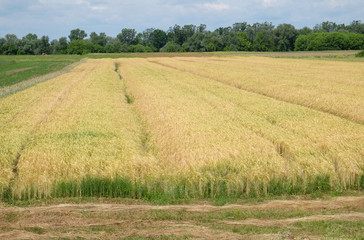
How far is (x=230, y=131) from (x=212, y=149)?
211 cm

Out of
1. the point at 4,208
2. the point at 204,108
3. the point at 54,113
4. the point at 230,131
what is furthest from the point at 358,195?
the point at 54,113

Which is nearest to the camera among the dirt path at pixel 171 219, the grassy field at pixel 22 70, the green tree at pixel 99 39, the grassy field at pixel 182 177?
the dirt path at pixel 171 219

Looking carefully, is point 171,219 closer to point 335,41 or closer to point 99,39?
point 335,41

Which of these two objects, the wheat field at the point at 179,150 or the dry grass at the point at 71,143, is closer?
the wheat field at the point at 179,150

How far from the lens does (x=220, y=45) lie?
→ 486 ft

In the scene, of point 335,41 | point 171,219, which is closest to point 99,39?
point 335,41

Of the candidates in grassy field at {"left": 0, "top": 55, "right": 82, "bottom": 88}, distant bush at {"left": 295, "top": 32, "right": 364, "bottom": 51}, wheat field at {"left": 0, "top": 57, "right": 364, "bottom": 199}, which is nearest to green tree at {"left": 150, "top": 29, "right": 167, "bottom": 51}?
distant bush at {"left": 295, "top": 32, "right": 364, "bottom": 51}

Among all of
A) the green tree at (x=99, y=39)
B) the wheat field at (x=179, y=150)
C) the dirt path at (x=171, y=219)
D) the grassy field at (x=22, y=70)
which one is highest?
the green tree at (x=99, y=39)

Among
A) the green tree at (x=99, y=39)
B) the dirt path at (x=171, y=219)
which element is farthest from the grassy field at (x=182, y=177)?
the green tree at (x=99, y=39)

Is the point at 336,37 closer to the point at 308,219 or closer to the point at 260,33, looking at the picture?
the point at 260,33

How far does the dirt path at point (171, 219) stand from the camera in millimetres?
6547

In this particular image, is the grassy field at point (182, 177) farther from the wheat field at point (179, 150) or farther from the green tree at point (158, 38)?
the green tree at point (158, 38)

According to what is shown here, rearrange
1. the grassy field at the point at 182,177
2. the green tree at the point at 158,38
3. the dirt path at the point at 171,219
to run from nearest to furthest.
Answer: the dirt path at the point at 171,219
the grassy field at the point at 182,177
the green tree at the point at 158,38

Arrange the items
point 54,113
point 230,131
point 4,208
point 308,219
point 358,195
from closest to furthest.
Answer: point 308,219 → point 4,208 → point 358,195 → point 230,131 → point 54,113
